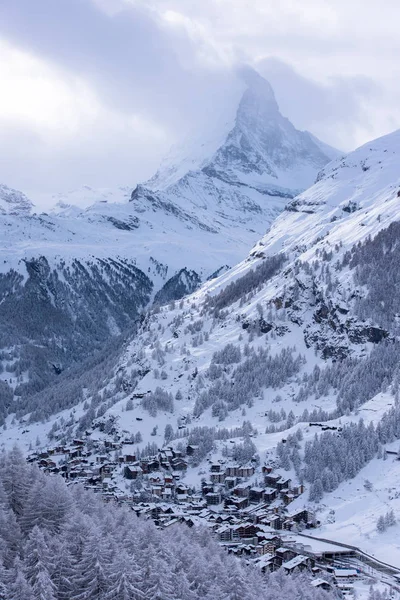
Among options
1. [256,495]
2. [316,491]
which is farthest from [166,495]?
[316,491]

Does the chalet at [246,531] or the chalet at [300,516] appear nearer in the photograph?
the chalet at [246,531]

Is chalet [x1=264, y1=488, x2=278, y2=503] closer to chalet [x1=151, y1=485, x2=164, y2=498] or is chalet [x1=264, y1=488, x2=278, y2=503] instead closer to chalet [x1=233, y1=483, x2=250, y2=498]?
chalet [x1=233, y1=483, x2=250, y2=498]

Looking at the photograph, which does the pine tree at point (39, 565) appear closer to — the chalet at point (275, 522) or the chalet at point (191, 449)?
the chalet at point (275, 522)

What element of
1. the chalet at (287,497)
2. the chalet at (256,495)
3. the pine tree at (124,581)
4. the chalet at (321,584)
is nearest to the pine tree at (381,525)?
the chalet at (287,497)

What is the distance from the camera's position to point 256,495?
431 ft

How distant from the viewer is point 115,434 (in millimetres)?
170250

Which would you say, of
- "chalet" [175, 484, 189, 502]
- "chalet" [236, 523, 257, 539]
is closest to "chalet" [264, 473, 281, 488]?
"chalet" [175, 484, 189, 502]

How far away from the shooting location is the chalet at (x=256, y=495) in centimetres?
13075

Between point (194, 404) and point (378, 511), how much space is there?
6811 centimetres

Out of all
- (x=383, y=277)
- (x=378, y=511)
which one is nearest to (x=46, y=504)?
(x=378, y=511)

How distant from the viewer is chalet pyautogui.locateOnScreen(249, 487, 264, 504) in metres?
131

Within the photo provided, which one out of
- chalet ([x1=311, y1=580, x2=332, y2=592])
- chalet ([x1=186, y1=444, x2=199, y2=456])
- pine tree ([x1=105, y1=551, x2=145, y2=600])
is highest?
pine tree ([x1=105, y1=551, x2=145, y2=600])

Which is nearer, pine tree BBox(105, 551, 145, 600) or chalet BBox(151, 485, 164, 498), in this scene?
pine tree BBox(105, 551, 145, 600)

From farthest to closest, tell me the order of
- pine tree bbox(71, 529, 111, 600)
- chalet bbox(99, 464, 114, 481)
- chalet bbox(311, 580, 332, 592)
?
chalet bbox(99, 464, 114, 481) < chalet bbox(311, 580, 332, 592) < pine tree bbox(71, 529, 111, 600)
